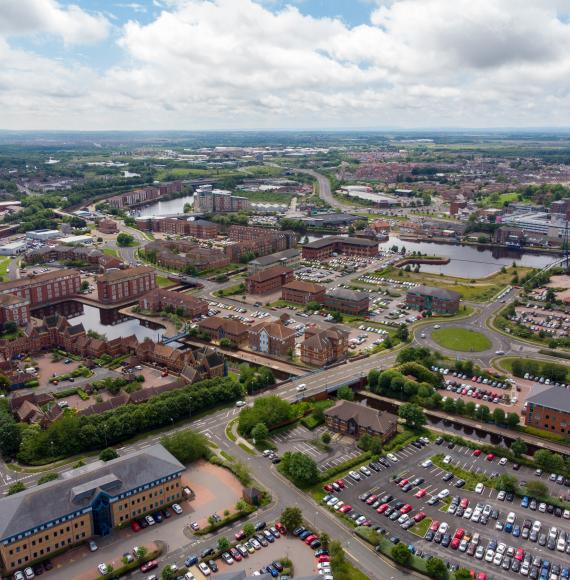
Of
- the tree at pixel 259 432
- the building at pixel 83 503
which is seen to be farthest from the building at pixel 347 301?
the building at pixel 83 503

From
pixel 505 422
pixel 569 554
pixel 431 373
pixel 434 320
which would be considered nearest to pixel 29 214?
pixel 434 320

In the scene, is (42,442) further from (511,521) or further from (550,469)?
(550,469)

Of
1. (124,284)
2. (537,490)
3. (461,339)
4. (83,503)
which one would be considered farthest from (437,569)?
(124,284)

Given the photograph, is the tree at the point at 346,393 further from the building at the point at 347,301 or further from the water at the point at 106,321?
the water at the point at 106,321

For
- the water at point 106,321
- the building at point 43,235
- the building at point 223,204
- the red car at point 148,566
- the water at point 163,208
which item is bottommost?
the water at point 106,321

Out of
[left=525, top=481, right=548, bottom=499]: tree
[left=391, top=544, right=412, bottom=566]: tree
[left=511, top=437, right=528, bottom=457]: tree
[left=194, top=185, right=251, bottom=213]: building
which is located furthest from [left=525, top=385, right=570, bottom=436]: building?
[left=194, top=185, right=251, bottom=213]: building

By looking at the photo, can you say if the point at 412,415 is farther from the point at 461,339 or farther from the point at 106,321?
the point at 106,321
